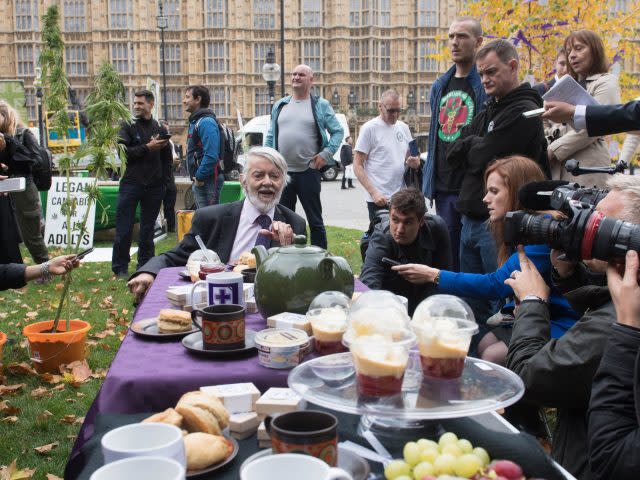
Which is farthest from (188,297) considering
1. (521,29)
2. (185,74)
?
(185,74)

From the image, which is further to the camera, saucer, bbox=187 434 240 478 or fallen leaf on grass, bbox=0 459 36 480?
fallen leaf on grass, bbox=0 459 36 480

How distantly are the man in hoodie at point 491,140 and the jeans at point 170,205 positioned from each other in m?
7.02

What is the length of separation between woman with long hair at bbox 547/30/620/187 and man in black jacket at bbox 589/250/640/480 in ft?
9.54

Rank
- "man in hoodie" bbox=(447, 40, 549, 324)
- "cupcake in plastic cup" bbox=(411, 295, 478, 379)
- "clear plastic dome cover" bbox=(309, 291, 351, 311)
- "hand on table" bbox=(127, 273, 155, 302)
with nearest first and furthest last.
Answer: "cupcake in plastic cup" bbox=(411, 295, 478, 379) → "clear plastic dome cover" bbox=(309, 291, 351, 311) → "hand on table" bbox=(127, 273, 155, 302) → "man in hoodie" bbox=(447, 40, 549, 324)

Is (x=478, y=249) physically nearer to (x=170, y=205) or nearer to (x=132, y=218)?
(x=132, y=218)

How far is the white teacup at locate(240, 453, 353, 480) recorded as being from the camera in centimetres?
101

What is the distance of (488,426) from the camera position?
1.46 meters

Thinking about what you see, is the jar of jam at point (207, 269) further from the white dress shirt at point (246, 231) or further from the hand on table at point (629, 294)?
the hand on table at point (629, 294)

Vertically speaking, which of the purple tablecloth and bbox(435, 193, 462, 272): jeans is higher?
bbox(435, 193, 462, 272): jeans

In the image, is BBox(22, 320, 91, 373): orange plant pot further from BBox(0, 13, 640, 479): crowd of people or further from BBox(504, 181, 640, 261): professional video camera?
BBox(504, 181, 640, 261): professional video camera

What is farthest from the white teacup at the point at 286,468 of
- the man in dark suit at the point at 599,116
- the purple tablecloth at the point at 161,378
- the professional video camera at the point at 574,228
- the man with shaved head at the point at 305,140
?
the man with shaved head at the point at 305,140

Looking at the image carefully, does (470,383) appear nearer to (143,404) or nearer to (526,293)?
(526,293)

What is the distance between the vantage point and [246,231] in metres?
3.59

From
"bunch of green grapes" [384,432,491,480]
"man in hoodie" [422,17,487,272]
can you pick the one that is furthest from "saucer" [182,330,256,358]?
"man in hoodie" [422,17,487,272]
